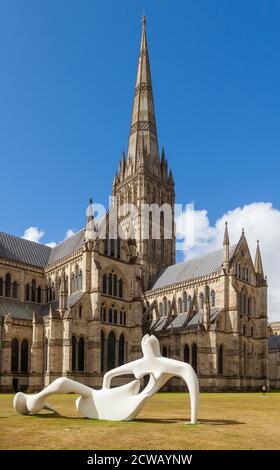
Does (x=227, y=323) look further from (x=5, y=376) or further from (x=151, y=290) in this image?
(x=5, y=376)

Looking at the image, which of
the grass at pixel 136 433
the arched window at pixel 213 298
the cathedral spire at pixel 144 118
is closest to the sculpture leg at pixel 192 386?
the grass at pixel 136 433

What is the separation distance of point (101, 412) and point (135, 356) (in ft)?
142

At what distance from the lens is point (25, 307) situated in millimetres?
64875

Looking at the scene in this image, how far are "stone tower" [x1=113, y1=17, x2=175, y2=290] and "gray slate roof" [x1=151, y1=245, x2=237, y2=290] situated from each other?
3.77 metres

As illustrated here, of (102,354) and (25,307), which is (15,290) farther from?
(102,354)

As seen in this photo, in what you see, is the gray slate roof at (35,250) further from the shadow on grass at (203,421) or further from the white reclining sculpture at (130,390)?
the shadow on grass at (203,421)

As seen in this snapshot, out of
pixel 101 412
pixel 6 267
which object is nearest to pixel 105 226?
pixel 6 267

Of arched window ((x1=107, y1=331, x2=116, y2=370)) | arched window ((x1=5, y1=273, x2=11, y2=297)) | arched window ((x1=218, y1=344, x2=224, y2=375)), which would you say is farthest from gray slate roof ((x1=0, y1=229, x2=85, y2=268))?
arched window ((x1=218, y1=344, x2=224, y2=375))

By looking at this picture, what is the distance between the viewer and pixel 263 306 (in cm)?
7831

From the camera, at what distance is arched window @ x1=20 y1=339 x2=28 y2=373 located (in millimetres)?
57688

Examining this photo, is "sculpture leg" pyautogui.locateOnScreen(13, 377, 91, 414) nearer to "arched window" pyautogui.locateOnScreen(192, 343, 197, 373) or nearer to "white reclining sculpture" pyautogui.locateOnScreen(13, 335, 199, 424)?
"white reclining sculpture" pyautogui.locateOnScreen(13, 335, 199, 424)

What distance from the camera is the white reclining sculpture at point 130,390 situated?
2042cm

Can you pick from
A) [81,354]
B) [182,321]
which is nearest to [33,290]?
[81,354]
